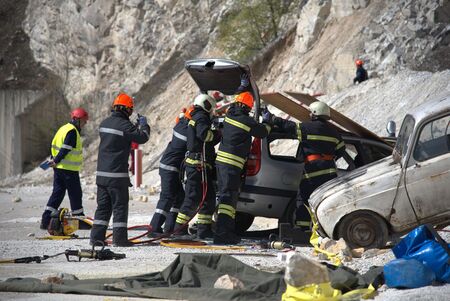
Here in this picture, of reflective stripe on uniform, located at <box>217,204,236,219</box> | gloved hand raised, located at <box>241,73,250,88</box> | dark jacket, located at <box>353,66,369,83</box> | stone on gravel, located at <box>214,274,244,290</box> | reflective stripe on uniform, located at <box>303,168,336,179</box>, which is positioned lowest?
stone on gravel, located at <box>214,274,244,290</box>

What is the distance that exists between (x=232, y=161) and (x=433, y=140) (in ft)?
8.47

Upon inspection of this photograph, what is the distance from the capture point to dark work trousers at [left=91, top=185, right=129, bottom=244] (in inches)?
463

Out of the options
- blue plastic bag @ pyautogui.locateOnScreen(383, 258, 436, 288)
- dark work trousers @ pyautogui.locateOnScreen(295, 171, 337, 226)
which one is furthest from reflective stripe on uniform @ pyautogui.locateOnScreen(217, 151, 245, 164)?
blue plastic bag @ pyautogui.locateOnScreen(383, 258, 436, 288)

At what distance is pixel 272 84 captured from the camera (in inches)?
1153

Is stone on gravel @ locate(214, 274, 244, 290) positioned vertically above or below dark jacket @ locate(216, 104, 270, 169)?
below

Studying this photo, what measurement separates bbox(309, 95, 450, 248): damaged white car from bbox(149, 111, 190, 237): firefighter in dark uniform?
2609 mm

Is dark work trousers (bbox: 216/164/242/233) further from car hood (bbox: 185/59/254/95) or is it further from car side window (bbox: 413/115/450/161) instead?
car side window (bbox: 413/115/450/161)

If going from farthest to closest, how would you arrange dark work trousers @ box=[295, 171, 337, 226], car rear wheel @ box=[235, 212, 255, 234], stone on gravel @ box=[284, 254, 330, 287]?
car rear wheel @ box=[235, 212, 255, 234]
dark work trousers @ box=[295, 171, 337, 226]
stone on gravel @ box=[284, 254, 330, 287]

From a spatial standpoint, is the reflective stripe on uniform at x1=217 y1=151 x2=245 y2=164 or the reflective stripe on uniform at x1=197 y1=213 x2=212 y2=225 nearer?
the reflective stripe on uniform at x1=217 y1=151 x2=245 y2=164

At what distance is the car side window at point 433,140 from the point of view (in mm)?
10547

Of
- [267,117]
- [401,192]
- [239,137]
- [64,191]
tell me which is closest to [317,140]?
[267,117]

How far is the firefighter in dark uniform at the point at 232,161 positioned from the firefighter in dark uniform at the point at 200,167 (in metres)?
0.39

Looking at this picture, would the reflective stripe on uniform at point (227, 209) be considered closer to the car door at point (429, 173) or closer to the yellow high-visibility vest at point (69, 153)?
the car door at point (429, 173)

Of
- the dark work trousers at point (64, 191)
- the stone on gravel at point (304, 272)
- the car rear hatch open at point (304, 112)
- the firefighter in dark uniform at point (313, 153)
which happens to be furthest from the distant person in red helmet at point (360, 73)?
the stone on gravel at point (304, 272)
